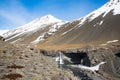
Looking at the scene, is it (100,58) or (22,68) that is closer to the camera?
(22,68)

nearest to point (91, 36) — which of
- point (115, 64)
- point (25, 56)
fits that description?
point (115, 64)

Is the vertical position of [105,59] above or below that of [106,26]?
below

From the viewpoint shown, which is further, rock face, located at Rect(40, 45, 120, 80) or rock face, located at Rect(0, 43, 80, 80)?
rock face, located at Rect(40, 45, 120, 80)

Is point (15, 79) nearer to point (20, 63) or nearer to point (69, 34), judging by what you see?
point (20, 63)

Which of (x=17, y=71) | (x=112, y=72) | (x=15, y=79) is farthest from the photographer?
(x=112, y=72)

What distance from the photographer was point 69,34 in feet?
654

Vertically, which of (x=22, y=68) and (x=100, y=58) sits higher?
(x=100, y=58)

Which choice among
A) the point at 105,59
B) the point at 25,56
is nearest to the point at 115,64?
the point at 105,59

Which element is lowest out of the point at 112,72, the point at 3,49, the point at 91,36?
the point at 112,72

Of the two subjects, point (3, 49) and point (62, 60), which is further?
point (62, 60)

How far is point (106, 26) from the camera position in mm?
184125

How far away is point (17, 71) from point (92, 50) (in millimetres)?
63984

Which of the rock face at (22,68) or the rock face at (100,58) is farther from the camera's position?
the rock face at (100,58)

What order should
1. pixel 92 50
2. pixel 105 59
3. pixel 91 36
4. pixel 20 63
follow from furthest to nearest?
pixel 91 36
pixel 92 50
pixel 105 59
pixel 20 63
